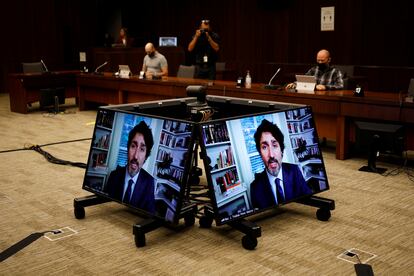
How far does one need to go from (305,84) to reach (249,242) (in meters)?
3.32

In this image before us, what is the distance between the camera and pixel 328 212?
3771mm

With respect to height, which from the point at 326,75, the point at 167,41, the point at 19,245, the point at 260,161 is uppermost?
the point at 167,41

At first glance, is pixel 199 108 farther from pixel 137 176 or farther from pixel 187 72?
pixel 187 72

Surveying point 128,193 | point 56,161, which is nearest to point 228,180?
point 128,193

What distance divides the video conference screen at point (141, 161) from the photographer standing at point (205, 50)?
4.76 metres

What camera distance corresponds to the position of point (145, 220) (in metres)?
3.40

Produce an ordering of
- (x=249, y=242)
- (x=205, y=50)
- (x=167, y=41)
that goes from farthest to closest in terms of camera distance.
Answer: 1. (x=167, y=41)
2. (x=205, y=50)
3. (x=249, y=242)

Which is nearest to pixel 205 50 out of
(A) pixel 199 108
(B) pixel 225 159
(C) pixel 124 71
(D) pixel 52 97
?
(C) pixel 124 71

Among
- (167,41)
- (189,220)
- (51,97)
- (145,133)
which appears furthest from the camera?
(167,41)

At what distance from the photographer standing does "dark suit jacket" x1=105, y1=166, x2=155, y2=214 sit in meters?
4.99

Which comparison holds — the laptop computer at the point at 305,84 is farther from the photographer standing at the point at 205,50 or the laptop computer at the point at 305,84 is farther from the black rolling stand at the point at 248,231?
the black rolling stand at the point at 248,231

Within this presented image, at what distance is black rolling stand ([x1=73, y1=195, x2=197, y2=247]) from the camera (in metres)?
3.31

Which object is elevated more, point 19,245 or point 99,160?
point 99,160

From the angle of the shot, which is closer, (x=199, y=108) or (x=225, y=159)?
(x=225, y=159)
